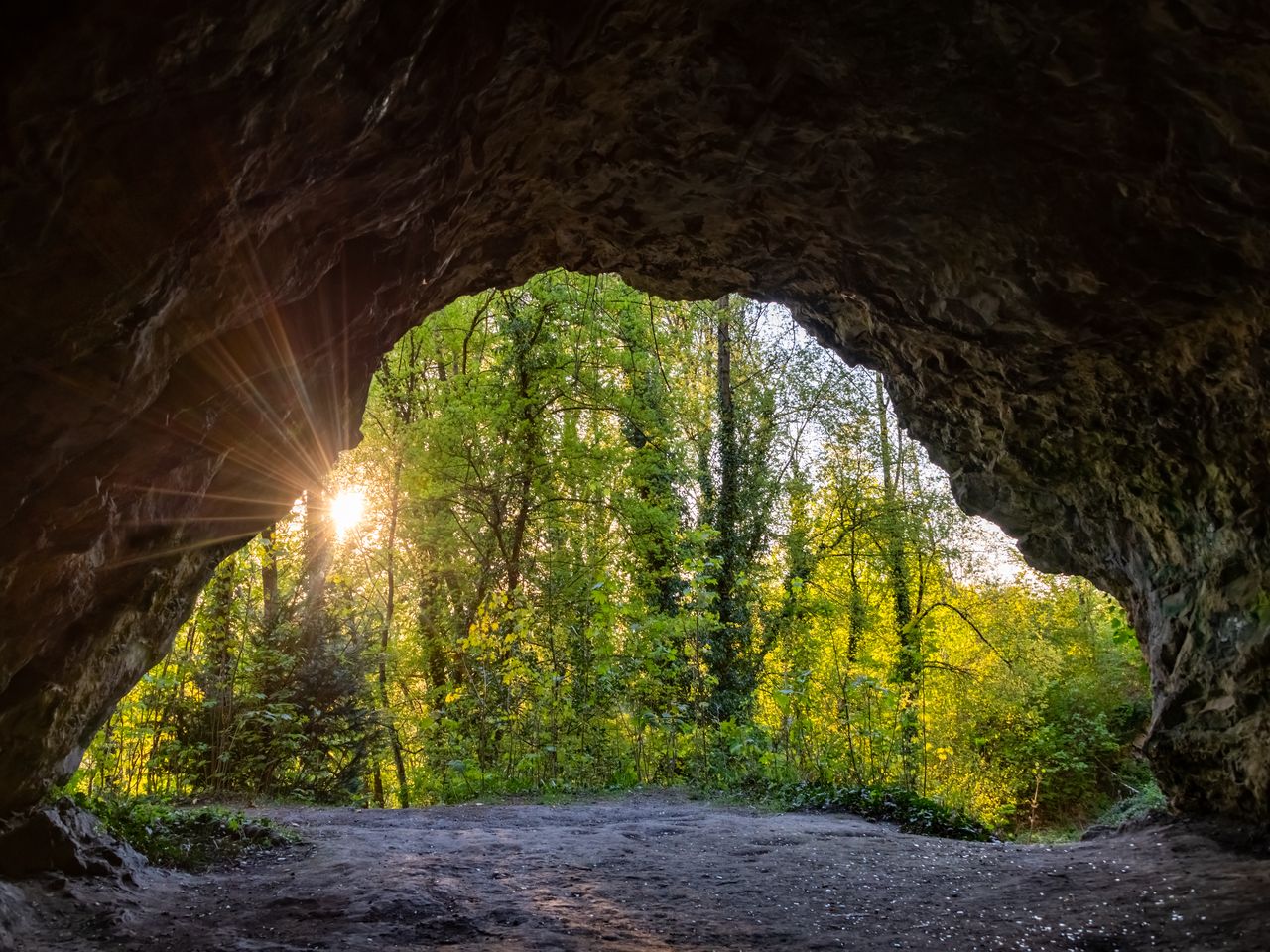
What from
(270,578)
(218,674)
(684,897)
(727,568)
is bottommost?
(684,897)

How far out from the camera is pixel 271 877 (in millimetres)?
4625

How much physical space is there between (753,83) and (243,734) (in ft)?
32.5

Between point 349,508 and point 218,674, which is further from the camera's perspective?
point 349,508

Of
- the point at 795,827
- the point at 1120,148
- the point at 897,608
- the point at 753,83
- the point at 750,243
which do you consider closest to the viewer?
the point at 1120,148

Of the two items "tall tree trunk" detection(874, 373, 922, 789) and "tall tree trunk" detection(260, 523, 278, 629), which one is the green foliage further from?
"tall tree trunk" detection(874, 373, 922, 789)

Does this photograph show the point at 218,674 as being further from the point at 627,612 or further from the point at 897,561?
the point at 897,561

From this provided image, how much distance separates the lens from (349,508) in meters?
15.4

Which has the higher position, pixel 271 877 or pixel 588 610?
pixel 588 610

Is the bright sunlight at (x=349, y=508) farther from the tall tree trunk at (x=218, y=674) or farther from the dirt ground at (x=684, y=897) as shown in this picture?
the dirt ground at (x=684, y=897)

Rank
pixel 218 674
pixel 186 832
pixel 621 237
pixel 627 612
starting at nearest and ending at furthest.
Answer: pixel 186 832
pixel 621 237
pixel 218 674
pixel 627 612

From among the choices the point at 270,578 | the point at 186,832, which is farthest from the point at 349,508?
the point at 186,832

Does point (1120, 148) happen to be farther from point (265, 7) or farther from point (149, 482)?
point (149, 482)

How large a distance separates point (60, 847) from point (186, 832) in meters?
1.34

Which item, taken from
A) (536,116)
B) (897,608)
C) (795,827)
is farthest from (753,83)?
(897,608)
